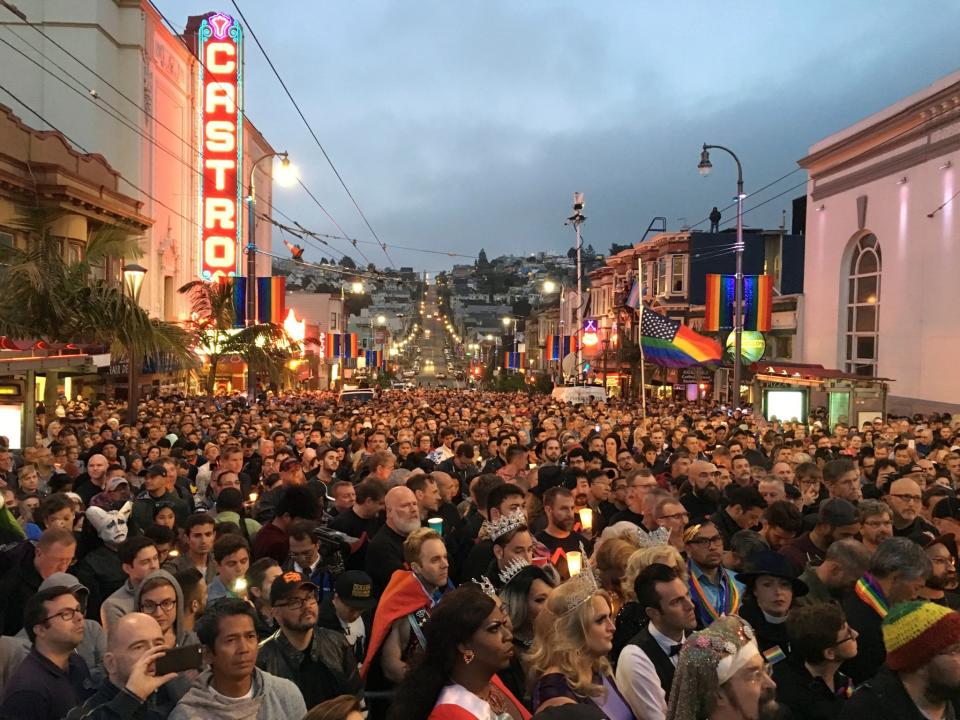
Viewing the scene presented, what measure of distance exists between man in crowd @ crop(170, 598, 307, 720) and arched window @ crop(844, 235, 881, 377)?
1406 inches

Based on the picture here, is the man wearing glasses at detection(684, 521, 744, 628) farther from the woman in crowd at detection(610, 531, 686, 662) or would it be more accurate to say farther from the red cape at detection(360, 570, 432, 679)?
the red cape at detection(360, 570, 432, 679)

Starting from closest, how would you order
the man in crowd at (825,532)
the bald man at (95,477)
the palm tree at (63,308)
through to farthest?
the man in crowd at (825,532) → the bald man at (95,477) → the palm tree at (63,308)

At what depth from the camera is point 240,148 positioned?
38.1 m

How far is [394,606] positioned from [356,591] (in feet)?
1.14

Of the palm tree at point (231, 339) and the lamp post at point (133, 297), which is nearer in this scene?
the lamp post at point (133, 297)

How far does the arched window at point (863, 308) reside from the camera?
36156 mm

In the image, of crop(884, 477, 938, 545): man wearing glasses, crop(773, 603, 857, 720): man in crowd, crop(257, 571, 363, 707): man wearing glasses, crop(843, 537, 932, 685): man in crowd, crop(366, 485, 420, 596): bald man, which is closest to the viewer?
crop(773, 603, 857, 720): man in crowd

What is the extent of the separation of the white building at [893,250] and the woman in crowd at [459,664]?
97.8 feet

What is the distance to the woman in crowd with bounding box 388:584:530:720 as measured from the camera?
10.5ft

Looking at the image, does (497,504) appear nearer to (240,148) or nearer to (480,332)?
(240,148)

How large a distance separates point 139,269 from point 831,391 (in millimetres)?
18488

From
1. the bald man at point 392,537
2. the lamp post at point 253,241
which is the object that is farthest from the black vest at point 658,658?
the lamp post at point 253,241

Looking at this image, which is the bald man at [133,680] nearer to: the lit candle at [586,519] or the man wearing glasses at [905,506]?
the lit candle at [586,519]

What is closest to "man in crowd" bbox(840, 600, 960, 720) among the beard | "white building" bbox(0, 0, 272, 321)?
the beard
